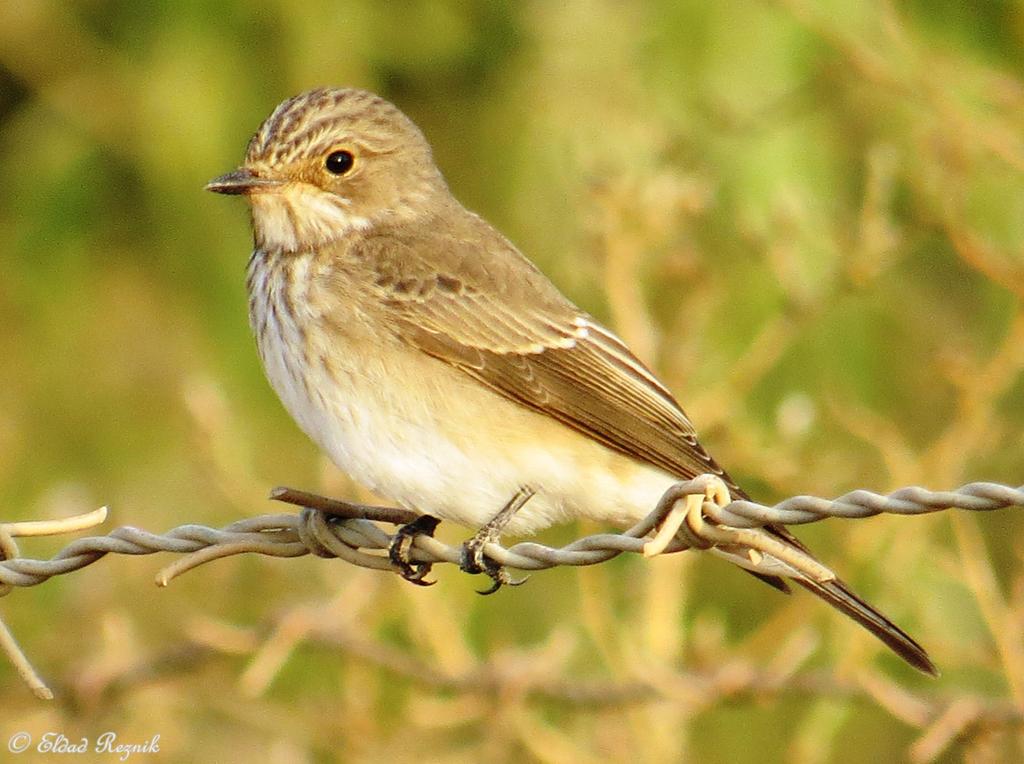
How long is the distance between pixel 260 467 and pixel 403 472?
3.89 meters

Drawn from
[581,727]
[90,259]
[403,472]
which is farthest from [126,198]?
[403,472]

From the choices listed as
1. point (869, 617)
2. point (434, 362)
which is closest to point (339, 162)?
point (434, 362)

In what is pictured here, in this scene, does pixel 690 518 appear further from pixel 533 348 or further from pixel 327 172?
pixel 327 172

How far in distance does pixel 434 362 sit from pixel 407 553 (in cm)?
73

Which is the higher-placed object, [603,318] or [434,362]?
[603,318]

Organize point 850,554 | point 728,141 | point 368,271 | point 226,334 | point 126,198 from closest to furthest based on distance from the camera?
1. point 368,271
2. point 850,554
3. point 728,141
4. point 226,334
5. point 126,198

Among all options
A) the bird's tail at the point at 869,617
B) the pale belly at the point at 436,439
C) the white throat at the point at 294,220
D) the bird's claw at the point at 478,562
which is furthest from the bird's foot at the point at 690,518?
the white throat at the point at 294,220

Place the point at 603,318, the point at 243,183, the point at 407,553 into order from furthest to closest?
the point at 603,318 < the point at 243,183 < the point at 407,553

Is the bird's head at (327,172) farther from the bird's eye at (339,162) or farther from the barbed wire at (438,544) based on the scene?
the barbed wire at (438,544)

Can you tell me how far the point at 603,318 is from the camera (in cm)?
680

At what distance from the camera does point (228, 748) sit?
7.24m

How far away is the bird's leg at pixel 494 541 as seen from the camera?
14.6 feet

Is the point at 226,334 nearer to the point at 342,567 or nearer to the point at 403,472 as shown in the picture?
the point at 342,567

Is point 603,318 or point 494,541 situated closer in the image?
point 494,541
